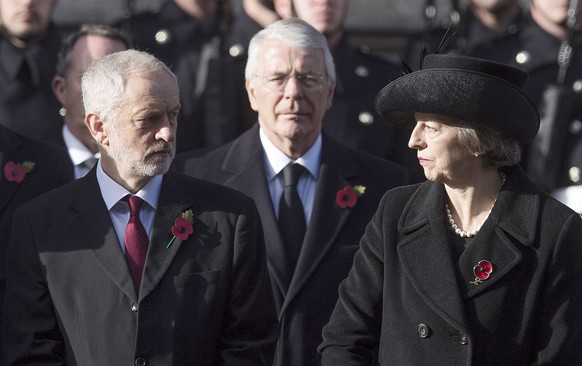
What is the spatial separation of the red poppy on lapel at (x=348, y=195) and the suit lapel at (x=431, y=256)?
1.18 m

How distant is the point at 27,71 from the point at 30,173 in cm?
179

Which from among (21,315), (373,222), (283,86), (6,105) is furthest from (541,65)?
(21,315)

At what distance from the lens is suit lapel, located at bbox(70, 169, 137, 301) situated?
4.71m

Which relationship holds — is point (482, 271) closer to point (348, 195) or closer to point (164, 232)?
point (164, 232)

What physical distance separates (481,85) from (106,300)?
1.38 m

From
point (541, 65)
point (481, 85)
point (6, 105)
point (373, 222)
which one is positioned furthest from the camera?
point (541, 65)

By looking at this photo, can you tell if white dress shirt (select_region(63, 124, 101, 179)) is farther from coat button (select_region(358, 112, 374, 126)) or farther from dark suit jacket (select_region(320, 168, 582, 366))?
dark suit jacket (select_region(320, 168, 582, 366))

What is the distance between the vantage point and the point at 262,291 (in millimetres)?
4793

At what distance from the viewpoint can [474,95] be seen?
14.1ft

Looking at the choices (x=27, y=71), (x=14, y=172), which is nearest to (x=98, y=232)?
(x=14, y=172)

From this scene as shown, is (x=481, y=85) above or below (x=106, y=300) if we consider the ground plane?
above

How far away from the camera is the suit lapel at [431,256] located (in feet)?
14.4

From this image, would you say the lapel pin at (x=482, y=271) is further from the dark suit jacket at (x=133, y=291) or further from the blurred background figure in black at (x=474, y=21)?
the blurred background figure in black at (x=474, y=21)

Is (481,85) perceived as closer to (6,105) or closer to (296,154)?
(296,154)
